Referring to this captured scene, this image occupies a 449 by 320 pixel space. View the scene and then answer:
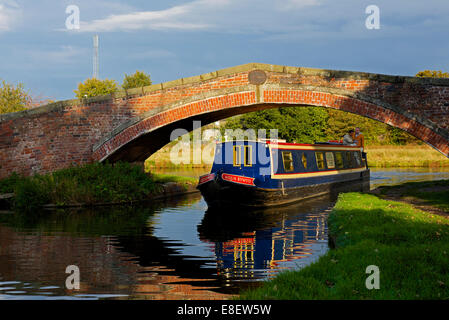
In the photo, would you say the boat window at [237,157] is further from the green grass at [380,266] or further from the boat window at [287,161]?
the green grass at [380,266]

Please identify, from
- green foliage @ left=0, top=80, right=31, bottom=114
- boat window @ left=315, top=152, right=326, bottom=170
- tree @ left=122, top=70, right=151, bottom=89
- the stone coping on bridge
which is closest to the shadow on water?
boat window @ left=315, top=152, right=326, bottom=170

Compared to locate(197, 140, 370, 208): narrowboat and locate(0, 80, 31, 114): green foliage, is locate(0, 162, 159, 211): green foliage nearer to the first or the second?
locate(197, 140, 370, 208): narrowboat

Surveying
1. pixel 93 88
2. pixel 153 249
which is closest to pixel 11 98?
pixel 93 88

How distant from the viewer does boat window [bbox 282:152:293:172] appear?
16103 mm

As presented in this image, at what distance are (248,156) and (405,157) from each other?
1119 inches

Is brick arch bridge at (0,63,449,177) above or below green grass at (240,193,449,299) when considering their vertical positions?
above

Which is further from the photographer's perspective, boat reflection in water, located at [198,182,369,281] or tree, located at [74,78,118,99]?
tree, located at [74,78,118,99]

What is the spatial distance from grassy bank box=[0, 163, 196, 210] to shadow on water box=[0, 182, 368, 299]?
909 mm

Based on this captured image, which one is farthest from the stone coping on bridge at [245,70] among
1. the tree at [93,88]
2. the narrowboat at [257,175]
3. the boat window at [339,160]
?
the tree at [93,88]

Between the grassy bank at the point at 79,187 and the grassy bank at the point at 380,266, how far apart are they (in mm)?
9486

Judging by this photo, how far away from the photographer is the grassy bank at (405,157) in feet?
125

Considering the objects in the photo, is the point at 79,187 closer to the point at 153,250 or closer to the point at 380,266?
the point at 153,250

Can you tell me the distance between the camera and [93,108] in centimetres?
1778
